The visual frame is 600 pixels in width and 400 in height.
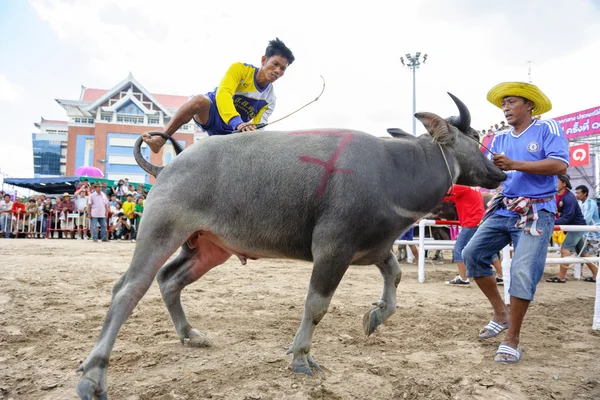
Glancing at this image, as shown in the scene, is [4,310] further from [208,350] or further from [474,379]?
[474,379]

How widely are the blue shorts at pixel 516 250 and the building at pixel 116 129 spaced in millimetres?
45762

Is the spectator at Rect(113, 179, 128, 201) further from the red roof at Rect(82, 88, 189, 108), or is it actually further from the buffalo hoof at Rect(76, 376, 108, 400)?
the red roof at Rect(82, 88, 189, 108)

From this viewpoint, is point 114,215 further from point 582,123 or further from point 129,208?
point 582,123

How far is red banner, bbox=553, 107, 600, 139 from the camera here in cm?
2738

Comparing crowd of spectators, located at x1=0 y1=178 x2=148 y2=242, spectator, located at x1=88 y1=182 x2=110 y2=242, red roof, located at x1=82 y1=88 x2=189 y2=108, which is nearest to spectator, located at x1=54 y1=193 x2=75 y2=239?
crowd of spectators, located at x1=0 y1=178 x2=148 y2=242

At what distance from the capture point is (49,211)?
18969 millimetres

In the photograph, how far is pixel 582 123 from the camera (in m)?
28.2

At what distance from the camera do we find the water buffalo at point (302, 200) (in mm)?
3088

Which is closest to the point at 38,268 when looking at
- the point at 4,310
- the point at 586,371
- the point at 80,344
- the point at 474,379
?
the point at 4,310

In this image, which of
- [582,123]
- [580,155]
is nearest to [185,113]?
[580,155]

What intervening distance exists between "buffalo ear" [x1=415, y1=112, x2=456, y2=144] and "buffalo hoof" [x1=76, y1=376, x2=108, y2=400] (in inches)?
119

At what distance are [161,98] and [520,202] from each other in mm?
56885

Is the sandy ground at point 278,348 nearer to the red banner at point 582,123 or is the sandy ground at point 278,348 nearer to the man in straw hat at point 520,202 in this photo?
the man in straw hat at point 520,202

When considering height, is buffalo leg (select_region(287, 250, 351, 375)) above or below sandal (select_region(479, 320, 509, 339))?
above
